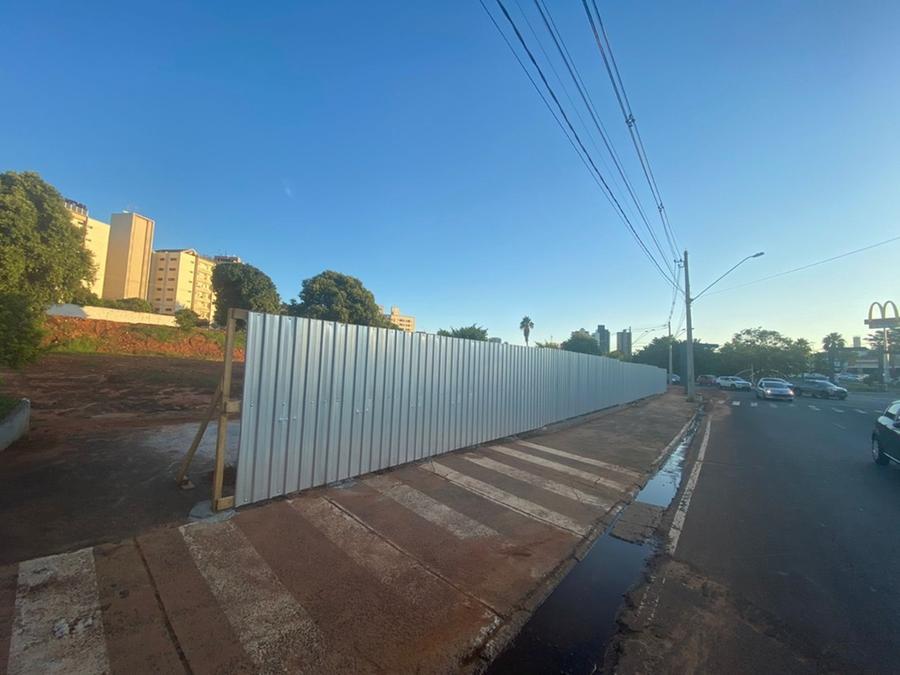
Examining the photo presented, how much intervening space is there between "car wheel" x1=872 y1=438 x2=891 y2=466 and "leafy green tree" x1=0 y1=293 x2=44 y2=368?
16.4m

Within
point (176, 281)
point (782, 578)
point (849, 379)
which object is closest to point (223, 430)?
point (782, 578)

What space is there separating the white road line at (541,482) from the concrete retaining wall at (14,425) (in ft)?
25.1

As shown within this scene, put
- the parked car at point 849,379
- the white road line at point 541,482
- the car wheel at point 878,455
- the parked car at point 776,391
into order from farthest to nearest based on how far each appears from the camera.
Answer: the parked car at point 849,379 < the parked car at point 776,391 < the car wheel at point 878,455 < the white road line at point 541,482

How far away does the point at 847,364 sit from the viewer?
275 ft

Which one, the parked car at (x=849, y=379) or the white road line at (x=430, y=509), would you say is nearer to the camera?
the white road line at (x=430, y=509)

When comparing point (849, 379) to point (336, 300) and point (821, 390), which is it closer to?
point (821, 390)

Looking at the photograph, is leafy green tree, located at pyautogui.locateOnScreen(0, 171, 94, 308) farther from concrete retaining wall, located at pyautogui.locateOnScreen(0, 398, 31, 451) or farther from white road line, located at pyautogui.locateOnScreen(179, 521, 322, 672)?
white road line, located at pyautogui.locateOnScreen(179, 521, 322, 672)

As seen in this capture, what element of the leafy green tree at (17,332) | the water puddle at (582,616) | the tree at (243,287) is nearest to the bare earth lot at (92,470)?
the leafy green tree at (17,332)

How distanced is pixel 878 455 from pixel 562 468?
21.6 ft

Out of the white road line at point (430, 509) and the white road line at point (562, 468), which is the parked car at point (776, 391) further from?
the white road line at point (430, 509)

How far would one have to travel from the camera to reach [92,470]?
5.55m

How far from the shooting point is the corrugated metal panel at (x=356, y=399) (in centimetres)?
460

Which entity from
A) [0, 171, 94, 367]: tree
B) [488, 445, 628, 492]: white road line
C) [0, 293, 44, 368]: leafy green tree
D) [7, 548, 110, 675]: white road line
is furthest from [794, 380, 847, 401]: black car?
[0, 171, 94, 367]: tree

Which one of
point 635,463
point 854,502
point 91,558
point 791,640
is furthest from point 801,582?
point 91,558
